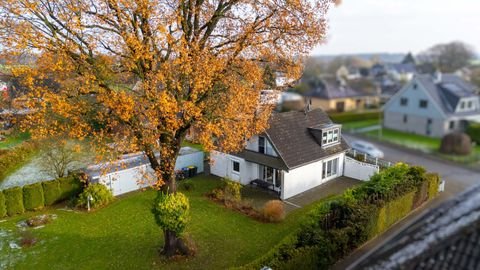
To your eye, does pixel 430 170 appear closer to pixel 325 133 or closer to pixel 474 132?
pixel 325 133

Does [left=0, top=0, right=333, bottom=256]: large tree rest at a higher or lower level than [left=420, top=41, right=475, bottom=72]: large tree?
lower

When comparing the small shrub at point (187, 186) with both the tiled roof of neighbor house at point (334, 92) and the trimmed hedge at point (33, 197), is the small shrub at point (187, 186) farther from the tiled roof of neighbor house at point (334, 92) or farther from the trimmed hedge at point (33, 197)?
the tiled roof of neighbor house at point (334, 92)

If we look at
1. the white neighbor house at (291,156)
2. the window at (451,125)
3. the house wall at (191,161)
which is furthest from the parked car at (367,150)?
the house wall at (191,161)

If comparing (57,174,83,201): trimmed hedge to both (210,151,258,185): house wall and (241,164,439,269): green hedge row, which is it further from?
(241,164,439,269): green hedge row

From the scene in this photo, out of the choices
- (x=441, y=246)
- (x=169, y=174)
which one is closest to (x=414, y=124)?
(x=169, y=174)

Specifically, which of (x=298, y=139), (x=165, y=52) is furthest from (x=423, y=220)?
(x=298, y=139)

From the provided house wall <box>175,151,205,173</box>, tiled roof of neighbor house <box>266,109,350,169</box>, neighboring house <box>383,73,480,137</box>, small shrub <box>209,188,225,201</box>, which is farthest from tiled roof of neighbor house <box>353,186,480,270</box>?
neighboring house <box>383,73,480,137</box>
